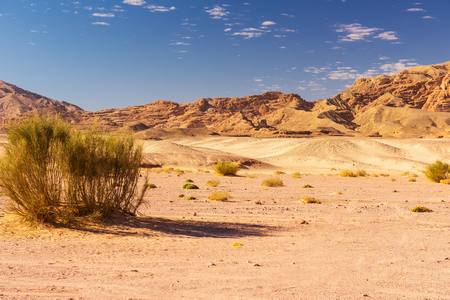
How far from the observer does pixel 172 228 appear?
1442 cm

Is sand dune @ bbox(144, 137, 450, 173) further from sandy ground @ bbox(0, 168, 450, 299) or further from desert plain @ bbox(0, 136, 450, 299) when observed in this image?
Result: sandy ground @ bbox(0, 168, 450, 299)

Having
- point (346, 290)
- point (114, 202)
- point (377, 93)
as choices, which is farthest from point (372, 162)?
point (377, 93)

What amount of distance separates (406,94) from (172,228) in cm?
17735

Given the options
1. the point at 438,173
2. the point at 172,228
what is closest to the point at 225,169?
the point at 438,173

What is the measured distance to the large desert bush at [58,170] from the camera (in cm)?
1333

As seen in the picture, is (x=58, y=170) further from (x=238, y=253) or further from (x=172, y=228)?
(x=238, y=253)

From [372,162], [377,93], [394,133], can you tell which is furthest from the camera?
[377,93]

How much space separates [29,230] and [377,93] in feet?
615

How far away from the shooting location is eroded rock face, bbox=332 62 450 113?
16638 cm

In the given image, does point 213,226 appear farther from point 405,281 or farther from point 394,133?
point 394,133

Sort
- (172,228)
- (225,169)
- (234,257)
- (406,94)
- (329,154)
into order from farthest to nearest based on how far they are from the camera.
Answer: (406,94) → (329,154) → (225,169) → (172,228) → (234,257)

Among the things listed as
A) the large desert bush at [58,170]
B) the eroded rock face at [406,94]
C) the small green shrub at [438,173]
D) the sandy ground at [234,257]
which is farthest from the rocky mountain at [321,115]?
the large desert bush at [58,170]

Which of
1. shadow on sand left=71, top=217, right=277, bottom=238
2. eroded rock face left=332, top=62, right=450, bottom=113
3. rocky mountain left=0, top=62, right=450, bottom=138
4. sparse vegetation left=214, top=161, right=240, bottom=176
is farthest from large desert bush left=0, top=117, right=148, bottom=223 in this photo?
eroded rock face left=332, top=62, right=450, bottom=113

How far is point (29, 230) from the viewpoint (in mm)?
12859
